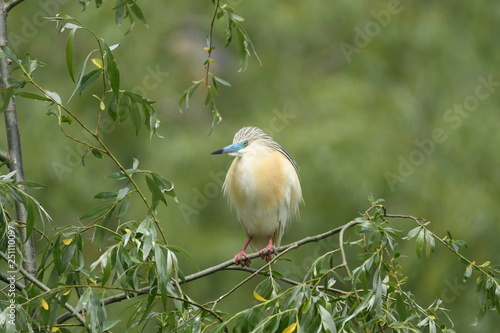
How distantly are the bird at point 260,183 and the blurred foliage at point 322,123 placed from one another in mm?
2808

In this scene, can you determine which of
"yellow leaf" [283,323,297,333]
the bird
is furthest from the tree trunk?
the bird

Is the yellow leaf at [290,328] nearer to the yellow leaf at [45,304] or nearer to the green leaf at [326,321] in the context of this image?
the green leaf at [326,321]

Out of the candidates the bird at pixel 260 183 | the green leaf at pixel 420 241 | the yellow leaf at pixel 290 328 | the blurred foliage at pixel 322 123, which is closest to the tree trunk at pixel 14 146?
the yellow leaf at pixel 290 328

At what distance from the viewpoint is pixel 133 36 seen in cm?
808

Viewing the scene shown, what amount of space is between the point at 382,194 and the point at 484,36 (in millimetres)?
2386

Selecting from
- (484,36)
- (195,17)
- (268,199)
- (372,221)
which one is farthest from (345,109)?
(372,221)

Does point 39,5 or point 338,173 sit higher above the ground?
point 39,5

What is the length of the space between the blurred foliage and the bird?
2.81 meters

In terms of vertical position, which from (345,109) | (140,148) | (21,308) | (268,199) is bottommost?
(140,148)

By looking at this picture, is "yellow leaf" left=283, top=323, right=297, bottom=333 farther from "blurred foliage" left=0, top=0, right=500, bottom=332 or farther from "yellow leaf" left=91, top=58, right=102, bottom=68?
"blurred foliage" left=0, top=0, right=500, bottom=332

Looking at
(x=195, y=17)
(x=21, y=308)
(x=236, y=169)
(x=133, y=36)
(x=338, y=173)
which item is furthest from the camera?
(x=195, y=17)

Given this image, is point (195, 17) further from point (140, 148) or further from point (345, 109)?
point (345, 109)

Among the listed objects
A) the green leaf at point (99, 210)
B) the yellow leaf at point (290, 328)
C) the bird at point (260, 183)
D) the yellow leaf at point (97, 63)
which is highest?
the yellow leaf at point (97, 63)

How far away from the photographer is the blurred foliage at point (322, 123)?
23.4 ft
